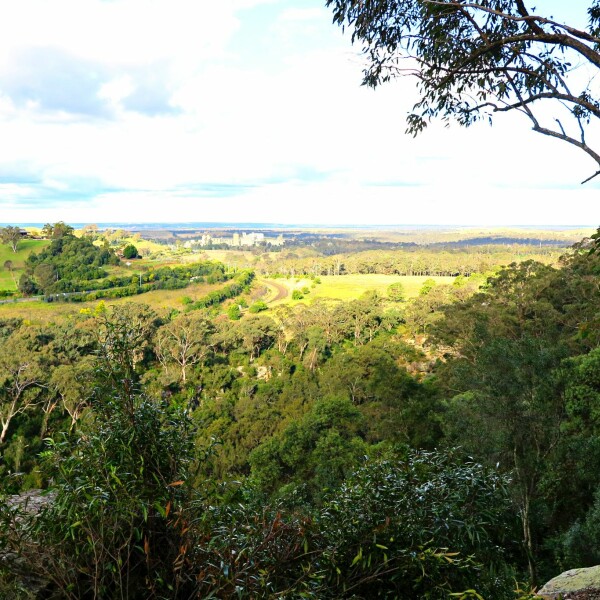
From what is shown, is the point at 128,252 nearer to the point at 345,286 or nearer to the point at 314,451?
the point at 345,286

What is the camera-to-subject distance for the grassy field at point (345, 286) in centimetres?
5024

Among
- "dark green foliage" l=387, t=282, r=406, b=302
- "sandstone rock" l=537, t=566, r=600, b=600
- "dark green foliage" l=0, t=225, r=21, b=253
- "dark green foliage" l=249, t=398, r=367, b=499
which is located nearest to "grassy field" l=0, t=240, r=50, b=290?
"dark green foliage" l=0, t=225, r=21, b=253

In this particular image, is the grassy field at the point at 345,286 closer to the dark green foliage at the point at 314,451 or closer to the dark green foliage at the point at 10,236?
the dark green foliage at the point at 314,451

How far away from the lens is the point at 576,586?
4.78 metres

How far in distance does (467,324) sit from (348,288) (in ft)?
118

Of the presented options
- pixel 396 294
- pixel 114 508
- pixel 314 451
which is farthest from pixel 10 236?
pixel 114 508

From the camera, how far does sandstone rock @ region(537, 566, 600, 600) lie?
176 inches

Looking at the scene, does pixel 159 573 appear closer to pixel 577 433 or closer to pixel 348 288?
pixel 577 433

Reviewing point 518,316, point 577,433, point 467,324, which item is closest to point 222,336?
point 467,324

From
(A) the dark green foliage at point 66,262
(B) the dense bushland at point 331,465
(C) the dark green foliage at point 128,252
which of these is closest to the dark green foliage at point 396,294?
(B) the dense bushland at point 331,465

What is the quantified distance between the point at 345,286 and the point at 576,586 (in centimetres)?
5239

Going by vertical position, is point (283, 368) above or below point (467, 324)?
below

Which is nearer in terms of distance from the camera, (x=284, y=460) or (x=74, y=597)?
(x=74, y=597)

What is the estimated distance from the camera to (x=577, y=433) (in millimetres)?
8453
